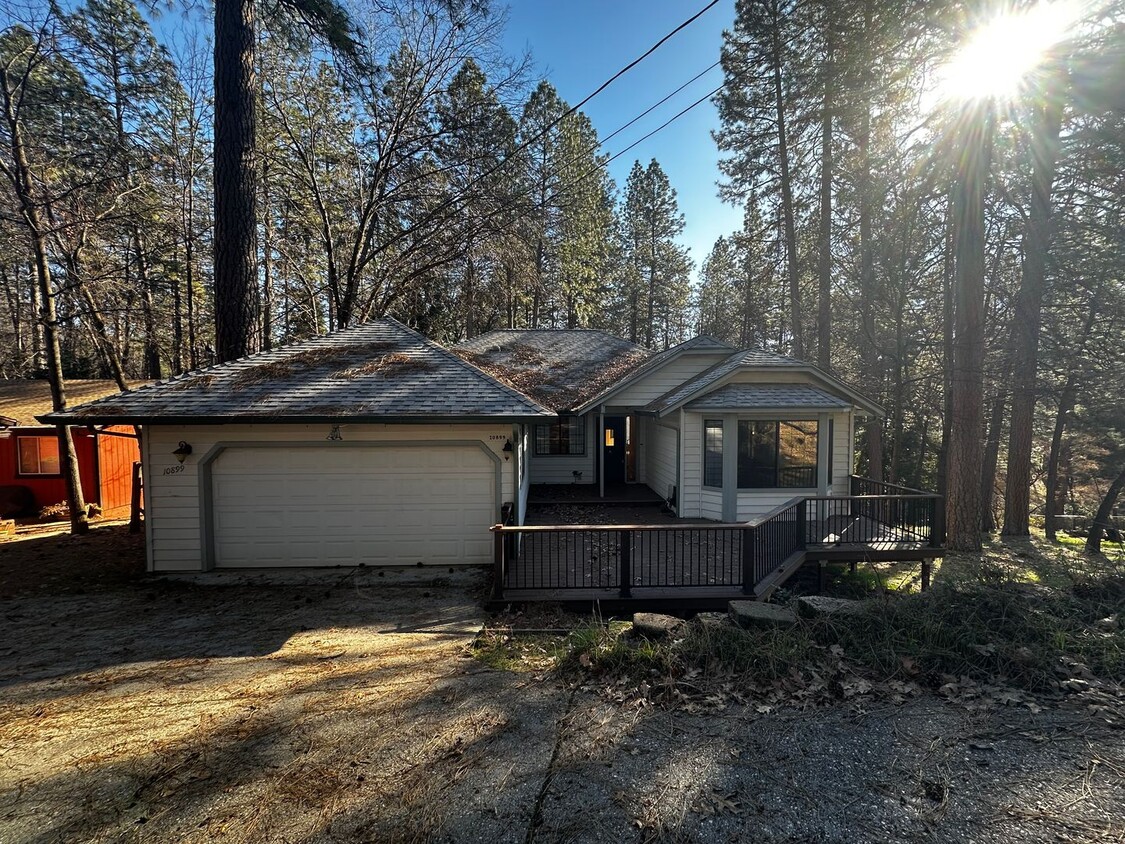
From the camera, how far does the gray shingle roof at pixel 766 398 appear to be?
9.44 meters

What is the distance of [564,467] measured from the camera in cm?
1427

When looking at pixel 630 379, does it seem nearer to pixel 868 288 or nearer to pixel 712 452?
pixel 712 452

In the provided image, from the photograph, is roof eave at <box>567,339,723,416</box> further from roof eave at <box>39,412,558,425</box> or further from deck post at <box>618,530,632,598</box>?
deck post at <box>618,530,632,598</box>

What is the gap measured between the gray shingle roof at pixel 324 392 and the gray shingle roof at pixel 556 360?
16.6ft

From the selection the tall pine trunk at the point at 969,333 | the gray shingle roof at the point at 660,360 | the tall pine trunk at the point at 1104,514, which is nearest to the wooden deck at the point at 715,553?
the tall pine trunk at the point at 969,333

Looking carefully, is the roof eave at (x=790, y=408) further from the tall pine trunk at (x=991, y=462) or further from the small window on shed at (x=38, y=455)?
the small window on shed at (x=38, y=455)

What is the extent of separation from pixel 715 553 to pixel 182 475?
7.99 meters

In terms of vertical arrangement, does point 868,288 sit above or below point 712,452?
above

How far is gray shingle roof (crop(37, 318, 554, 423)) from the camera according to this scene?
22.2 feet

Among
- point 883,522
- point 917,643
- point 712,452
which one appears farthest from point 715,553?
point 883,522

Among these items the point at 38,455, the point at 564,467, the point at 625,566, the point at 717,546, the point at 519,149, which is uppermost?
the point at 519,149

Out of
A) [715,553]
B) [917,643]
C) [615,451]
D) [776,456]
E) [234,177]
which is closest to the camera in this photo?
[917,643]

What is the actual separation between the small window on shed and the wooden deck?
12918 mm

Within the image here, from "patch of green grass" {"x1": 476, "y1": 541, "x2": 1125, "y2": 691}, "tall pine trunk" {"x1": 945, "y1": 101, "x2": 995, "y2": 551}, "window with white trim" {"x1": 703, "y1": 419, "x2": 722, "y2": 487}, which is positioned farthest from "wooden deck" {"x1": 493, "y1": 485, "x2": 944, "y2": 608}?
"tall pine trunk" {"x1": 945, "y1": 101, "x2": 995, "y2": 551}
